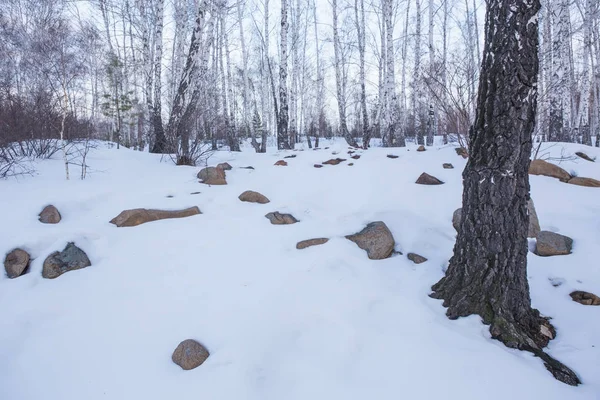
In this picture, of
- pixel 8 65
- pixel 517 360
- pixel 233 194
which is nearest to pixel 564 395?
pixel 517 360

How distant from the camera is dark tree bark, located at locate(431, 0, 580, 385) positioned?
183 centimetres

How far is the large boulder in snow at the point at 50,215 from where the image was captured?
3.22 meters

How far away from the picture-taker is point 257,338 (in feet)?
6.33

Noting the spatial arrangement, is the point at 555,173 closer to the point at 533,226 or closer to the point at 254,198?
the point at 533,226

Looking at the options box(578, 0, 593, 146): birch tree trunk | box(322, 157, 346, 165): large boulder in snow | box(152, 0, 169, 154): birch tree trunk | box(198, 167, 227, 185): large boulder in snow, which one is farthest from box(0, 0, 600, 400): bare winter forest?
box(578, 0, 593, 146): birch tree trunk

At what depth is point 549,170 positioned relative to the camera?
416 cm

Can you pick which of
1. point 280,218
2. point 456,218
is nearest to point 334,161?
point 280,218

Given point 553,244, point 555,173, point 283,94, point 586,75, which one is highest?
point 586,75

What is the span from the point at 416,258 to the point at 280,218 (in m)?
1.44

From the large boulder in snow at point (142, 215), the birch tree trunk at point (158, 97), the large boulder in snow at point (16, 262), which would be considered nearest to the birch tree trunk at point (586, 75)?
the birch tree trunk at point (158, 97)

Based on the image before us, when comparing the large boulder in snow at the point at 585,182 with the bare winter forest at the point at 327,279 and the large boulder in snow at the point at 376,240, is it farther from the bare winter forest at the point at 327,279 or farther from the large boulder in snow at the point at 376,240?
the large boulder in snow at the point at 376,240

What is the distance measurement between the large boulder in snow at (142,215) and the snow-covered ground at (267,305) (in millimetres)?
95

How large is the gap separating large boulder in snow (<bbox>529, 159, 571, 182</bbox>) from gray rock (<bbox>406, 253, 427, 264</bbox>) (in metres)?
2.59

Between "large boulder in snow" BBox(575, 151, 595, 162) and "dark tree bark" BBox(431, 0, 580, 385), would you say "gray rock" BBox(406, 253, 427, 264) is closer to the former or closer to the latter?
"dark tree bark" BBox(431, 0, 580, 385)
